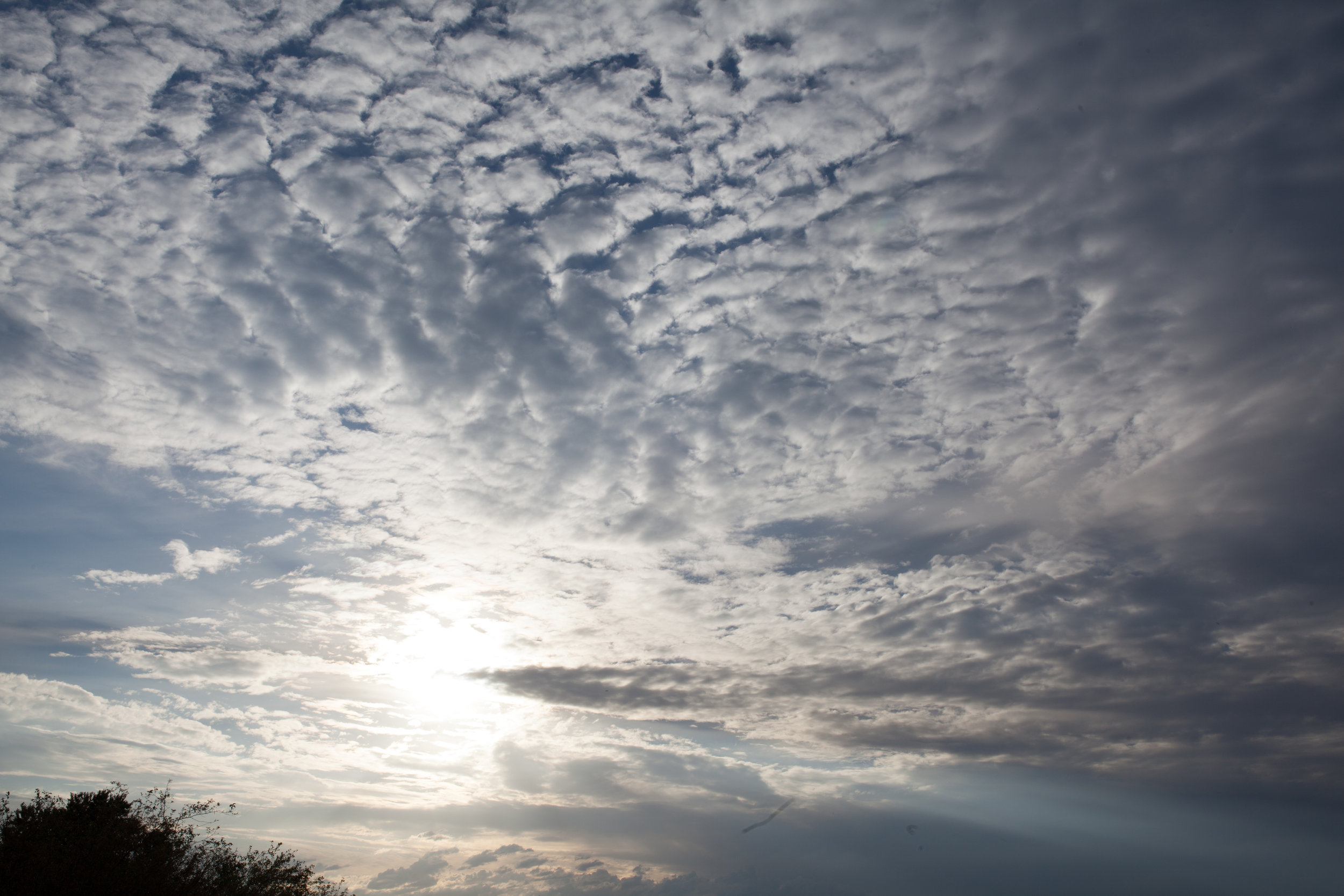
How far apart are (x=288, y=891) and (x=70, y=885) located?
24.9 meters

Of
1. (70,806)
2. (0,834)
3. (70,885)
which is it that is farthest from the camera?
(70,806)

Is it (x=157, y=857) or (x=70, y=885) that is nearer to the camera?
(x=70, y=885)

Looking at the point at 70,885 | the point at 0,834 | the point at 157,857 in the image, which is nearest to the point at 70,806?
the point at 0,834

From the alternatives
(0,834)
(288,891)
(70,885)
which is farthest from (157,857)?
(288,891)

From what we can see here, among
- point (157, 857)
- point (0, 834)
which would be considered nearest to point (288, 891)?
point (157, 857)

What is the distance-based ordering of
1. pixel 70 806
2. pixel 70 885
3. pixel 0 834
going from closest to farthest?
1. pixel 70 885
2. pixel 0 834
3. pixel 70 806

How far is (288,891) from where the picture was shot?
66688 mm

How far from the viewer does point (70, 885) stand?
46438 mm

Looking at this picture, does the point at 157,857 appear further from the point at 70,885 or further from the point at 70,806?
the point at 70,806

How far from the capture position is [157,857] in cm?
5328

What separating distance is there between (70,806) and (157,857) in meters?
18.6

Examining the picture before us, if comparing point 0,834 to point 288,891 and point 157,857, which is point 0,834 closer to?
point 157,857

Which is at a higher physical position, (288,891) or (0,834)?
(0,834)

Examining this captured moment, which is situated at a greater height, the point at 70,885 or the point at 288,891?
the point at 70,885
